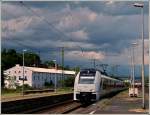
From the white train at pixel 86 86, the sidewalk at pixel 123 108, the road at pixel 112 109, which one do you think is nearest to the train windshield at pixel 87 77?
the white train at pixel 86 86

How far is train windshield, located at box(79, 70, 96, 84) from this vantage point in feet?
137

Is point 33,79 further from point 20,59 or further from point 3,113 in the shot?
point 3,113

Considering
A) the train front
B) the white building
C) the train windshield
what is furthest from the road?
the white building

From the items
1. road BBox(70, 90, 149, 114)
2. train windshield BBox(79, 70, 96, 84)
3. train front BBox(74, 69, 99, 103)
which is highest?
train windshield BBox(79, 70, 96, 84)

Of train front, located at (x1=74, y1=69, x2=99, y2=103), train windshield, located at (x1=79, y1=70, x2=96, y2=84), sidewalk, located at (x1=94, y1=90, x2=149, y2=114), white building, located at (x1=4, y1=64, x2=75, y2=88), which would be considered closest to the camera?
sidewalk, located at (x1=94, y1=90, x2=149, y2=114)

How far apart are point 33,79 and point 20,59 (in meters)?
23.4

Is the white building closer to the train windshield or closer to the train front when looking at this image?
the train windshield

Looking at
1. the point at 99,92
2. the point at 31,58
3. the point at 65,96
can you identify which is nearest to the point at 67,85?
the point at 31,58

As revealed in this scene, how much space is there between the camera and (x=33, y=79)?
145 meters

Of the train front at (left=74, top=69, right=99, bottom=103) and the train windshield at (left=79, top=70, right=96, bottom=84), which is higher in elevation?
the train windshield at (left=79, top=70, right=96, bottom=84)

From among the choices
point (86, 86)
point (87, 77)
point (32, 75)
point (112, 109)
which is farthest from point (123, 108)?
point (32, 75)

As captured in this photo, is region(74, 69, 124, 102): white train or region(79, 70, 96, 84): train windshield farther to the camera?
region(79, 70, 96, 84): train windshield

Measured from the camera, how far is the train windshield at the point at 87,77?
A: 41906 millimetres

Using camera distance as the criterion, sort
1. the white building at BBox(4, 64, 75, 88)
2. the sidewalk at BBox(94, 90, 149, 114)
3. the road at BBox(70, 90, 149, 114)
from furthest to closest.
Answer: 1. the white building at BBox(4, 64, 75, 88)
2. the road at BBox(70, 90, 149, 114)
3. the sidewalk at BBox(94, 90, 149, 114)
